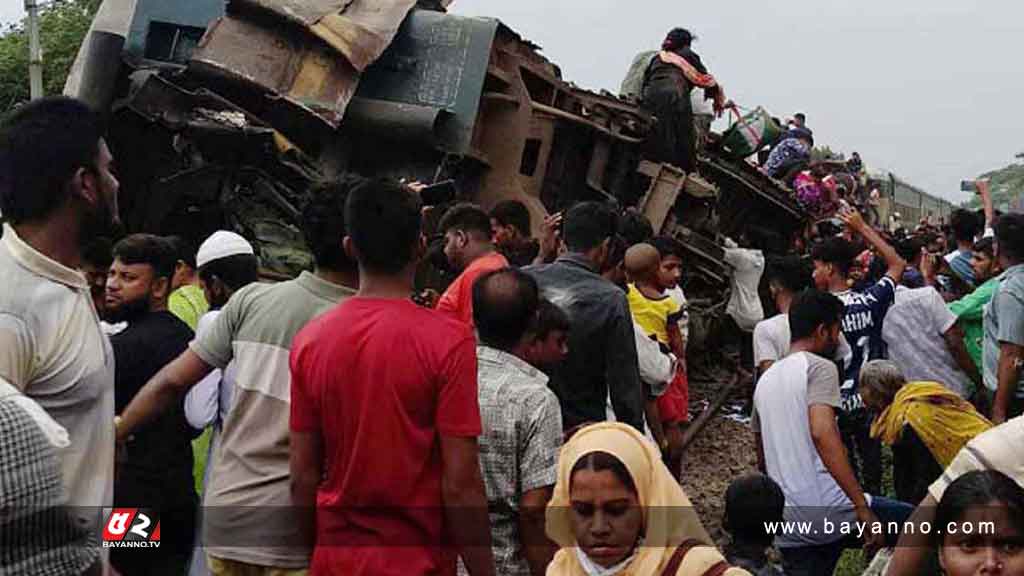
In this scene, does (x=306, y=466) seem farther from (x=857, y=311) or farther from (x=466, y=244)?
(x=857, y=311)

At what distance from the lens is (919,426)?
16.1ft

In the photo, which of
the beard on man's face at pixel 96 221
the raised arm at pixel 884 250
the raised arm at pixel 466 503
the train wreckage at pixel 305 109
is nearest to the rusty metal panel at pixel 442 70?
the train wreckage at pixel 305 109

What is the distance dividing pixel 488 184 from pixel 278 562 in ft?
19.0

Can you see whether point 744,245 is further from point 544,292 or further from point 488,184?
point 544,292

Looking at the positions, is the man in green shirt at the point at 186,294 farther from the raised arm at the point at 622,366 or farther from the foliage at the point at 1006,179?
the foliage at the point at 1006,179

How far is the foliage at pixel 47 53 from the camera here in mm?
31689

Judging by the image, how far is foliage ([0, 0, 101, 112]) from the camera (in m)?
31.7

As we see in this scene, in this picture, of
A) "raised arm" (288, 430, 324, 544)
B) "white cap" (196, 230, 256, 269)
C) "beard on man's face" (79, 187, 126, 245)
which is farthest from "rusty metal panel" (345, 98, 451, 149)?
"beard on man's face" (79, 187, 126, 245)

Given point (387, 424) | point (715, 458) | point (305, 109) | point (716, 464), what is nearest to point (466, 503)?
point (387, 424)

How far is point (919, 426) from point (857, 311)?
4.73 feet

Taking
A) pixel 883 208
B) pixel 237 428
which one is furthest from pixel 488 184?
pixel 883 208

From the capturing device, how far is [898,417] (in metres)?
→ 5.04

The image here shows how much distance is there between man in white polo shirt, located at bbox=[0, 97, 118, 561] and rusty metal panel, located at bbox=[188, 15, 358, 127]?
212 inches

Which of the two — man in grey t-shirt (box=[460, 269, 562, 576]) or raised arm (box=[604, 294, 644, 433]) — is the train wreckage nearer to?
raised arm (box=[604, 294, 644, 433])
